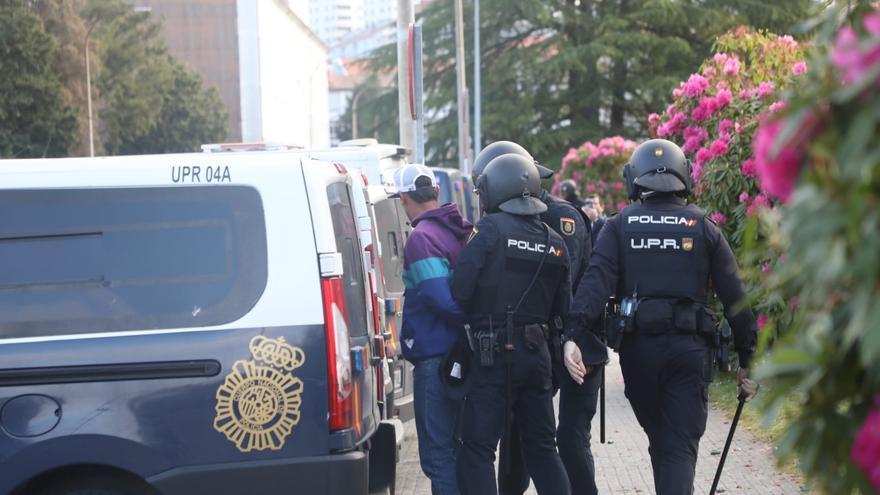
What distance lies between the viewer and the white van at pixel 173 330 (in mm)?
4551

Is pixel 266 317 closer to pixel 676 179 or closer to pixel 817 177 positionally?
pixel 676 179

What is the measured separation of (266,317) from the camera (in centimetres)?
461

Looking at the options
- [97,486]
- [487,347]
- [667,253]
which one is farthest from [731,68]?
[97,486]

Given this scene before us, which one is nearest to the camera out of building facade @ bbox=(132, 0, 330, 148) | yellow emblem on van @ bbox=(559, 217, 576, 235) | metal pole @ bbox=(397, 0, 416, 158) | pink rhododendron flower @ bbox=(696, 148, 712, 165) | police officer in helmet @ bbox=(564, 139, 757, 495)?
police officer in helmet @ bbox=(564, 139, 757, 495)

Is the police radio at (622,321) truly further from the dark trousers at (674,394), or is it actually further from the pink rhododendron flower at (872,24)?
the pink rhododendron flower at (872,24)

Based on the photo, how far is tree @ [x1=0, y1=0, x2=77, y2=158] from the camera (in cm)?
3988

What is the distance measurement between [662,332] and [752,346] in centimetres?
40

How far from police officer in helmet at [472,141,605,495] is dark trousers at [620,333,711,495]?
1.70ft

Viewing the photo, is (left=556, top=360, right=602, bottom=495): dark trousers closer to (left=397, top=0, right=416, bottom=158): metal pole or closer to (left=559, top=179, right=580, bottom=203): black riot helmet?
(left=559, top=179, right=580, bottom=203): black riot helmet

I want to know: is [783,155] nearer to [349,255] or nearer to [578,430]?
[349,255]

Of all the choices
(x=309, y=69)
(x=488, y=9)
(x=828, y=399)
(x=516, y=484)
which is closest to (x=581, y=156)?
(x=488, y=9)

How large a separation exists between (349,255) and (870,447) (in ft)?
11.8

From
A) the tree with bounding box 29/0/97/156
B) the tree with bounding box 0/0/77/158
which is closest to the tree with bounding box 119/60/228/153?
the tree with bounding box 29/0/97/156

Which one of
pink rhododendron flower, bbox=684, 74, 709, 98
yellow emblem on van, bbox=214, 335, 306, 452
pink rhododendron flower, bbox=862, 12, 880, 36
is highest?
pink rhododendron flower, bbox=684, 74, 709, 98
